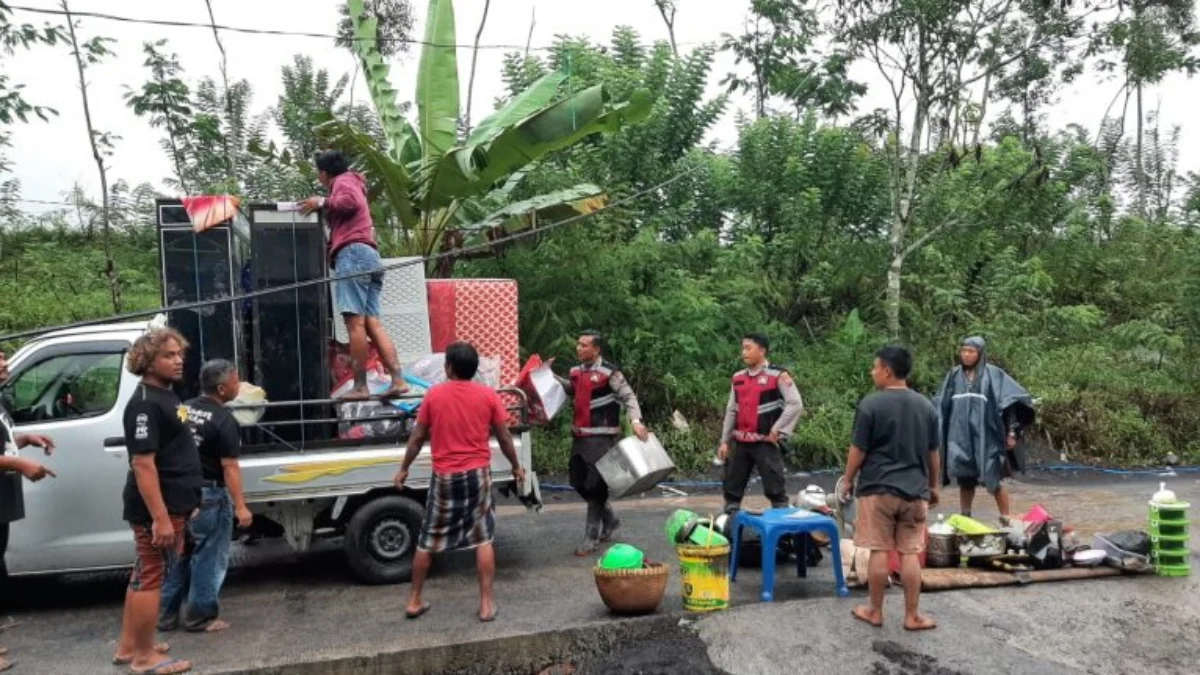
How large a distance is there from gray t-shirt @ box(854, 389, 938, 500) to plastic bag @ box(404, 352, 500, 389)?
286 cm

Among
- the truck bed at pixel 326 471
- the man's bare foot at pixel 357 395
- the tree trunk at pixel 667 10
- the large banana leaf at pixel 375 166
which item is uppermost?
the tree trunk at pixel 667 10

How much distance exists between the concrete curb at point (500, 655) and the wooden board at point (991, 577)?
190 cm

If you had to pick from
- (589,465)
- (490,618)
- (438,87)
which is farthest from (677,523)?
(438,87)

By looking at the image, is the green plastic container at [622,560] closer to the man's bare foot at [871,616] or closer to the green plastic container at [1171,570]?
the man's bare foot at [871,616]

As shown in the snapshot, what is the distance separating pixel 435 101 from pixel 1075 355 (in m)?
10.9

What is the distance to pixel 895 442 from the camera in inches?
212

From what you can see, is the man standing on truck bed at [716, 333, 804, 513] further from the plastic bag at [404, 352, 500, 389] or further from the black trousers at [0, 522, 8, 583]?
the black trousers at [0, 522, 8, 583]

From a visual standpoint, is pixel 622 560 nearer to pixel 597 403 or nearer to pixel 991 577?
pixel 597 403

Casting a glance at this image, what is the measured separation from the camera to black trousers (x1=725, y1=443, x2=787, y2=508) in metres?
6.79

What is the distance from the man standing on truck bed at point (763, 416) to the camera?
6.76 m

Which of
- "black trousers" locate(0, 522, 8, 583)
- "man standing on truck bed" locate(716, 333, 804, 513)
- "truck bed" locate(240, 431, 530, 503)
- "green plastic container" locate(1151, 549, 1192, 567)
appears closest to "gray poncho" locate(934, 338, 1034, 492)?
"green plastic container" locate(1151, 549, 1192, 567)

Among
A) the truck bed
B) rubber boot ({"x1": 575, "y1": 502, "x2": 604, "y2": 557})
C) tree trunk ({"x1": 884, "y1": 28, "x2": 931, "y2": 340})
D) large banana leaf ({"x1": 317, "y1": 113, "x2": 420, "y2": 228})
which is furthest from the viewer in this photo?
tree trunk ({"x1": 884, "y1": 28, "x2": 931, "y2": 340})

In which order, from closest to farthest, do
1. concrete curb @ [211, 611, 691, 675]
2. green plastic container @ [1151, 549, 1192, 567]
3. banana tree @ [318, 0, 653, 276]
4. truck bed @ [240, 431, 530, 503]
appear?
concrete curb @ [211, 611, 691, 675] → truck bed @ [240, 431, 530, 503] → green plastic container @ [1151, 549, 1192, 567] → banana tree @ [318, 0, 653, 276]

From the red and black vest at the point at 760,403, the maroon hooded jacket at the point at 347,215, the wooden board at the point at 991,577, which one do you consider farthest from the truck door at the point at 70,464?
the wooden board at the point at 991,577
